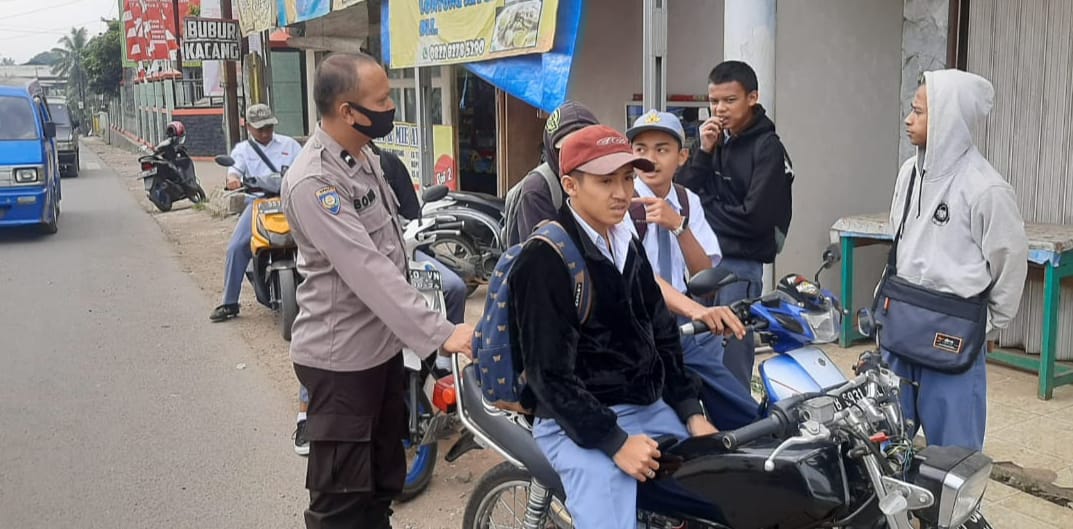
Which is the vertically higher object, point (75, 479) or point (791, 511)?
point (791, 511)

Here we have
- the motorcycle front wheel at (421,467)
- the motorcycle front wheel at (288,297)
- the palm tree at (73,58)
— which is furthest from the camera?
the palm tree at (73,58)

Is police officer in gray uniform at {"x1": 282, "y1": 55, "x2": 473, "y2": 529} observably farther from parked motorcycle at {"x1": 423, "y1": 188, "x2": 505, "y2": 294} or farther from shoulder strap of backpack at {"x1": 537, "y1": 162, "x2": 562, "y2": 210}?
parked motorcycle at {"x1": 423, "y1": 188, "x2": 505, "y2": 294}

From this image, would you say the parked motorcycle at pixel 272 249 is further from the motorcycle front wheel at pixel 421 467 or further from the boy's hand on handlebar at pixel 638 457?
the boy's hand on handlebar at pixel 638 457

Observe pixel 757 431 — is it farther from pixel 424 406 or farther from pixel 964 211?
pixel 424 406

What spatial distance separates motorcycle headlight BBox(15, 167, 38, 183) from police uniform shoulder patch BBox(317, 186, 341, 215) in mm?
11687

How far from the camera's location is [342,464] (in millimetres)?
3070

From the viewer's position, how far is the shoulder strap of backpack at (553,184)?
10.9 feet

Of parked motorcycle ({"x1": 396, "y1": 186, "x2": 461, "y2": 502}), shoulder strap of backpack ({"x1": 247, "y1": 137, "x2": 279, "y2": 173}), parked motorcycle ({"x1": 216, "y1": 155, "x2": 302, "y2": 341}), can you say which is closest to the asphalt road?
parked motorcycle ({"x1": 216, "y1": 155, "x2": 302, "y2": 341})

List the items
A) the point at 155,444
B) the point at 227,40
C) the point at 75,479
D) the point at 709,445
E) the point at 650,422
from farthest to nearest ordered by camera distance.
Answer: the point at 227,40 < the point at 155,444 < the point at 75,479 < the point at 650,422 < the point at 709,445

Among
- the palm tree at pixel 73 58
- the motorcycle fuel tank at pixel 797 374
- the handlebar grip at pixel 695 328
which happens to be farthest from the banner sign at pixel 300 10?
the palm tree at pixel 73 58

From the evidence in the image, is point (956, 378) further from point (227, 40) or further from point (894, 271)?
point (227, 40)

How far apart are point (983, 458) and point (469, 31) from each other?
7108mm

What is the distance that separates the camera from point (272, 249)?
7223mm

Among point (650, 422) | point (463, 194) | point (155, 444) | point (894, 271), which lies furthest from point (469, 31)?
point (650, 422)
